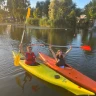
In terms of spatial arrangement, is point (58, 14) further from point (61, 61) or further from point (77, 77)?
point (77, 77)

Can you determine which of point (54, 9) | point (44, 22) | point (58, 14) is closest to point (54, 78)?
point (58, 14)

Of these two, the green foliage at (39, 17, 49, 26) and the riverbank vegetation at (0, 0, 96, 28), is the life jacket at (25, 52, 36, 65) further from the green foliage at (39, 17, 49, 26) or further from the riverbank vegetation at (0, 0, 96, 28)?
the green foliage at (39, 17, 49, 26)

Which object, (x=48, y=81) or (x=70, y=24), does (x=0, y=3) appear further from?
(x=48, y=81)

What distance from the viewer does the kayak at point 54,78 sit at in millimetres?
9816

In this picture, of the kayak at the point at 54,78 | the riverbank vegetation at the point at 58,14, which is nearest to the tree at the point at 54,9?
the riverbank vegetation at the point at 58,14

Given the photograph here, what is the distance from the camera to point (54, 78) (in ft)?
35.9

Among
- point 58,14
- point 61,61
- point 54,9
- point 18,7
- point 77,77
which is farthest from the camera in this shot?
point 18,7

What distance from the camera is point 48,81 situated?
11.1 m

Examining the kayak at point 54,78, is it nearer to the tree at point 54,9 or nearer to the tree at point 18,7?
the tree at point 54,9

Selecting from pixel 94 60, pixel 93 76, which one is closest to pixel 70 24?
pixel 94 60

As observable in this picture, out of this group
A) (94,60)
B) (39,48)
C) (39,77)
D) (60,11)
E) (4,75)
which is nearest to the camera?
(39,77)

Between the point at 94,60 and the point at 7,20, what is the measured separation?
6793 centimetres

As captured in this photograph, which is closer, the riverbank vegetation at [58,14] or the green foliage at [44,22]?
the riverbank vegetation at [58,14]

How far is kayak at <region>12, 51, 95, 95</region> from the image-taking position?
32.2 feet
